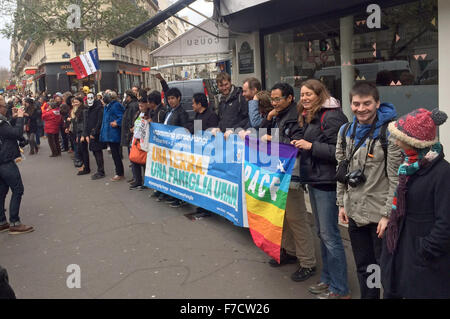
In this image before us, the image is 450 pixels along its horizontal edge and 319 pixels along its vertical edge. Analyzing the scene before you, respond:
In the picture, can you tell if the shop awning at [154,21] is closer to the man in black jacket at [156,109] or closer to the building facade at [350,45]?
the building facade at [350,45]

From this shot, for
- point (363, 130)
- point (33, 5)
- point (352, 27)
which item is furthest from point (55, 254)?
point (33, 5)

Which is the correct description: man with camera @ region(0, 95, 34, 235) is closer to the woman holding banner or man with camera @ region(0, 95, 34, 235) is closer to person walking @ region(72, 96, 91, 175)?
person walking @ region(72, 96, 91, 175)

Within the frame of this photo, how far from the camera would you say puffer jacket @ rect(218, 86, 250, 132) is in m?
6.06

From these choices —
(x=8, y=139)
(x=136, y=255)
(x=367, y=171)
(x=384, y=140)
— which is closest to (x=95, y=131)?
(x=8, y=139)

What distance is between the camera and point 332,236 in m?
3.90

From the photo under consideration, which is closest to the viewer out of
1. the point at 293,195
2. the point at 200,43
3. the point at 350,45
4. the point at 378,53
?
the point at 293,195

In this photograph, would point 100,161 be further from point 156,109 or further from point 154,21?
point 154,21

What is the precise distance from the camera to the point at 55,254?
5.42 metres

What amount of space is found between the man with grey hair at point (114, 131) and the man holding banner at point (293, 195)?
18.4 ft

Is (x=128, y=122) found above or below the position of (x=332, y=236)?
above

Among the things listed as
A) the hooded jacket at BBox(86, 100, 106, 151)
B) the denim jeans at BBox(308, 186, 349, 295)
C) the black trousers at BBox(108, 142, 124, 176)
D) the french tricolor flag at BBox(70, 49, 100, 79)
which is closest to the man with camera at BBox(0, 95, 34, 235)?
the black trousers at BBox(108, 142, 124, 176)

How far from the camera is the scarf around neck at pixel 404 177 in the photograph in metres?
2.71

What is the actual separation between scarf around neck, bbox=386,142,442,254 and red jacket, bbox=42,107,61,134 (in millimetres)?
12699

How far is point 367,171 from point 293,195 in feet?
4.36
